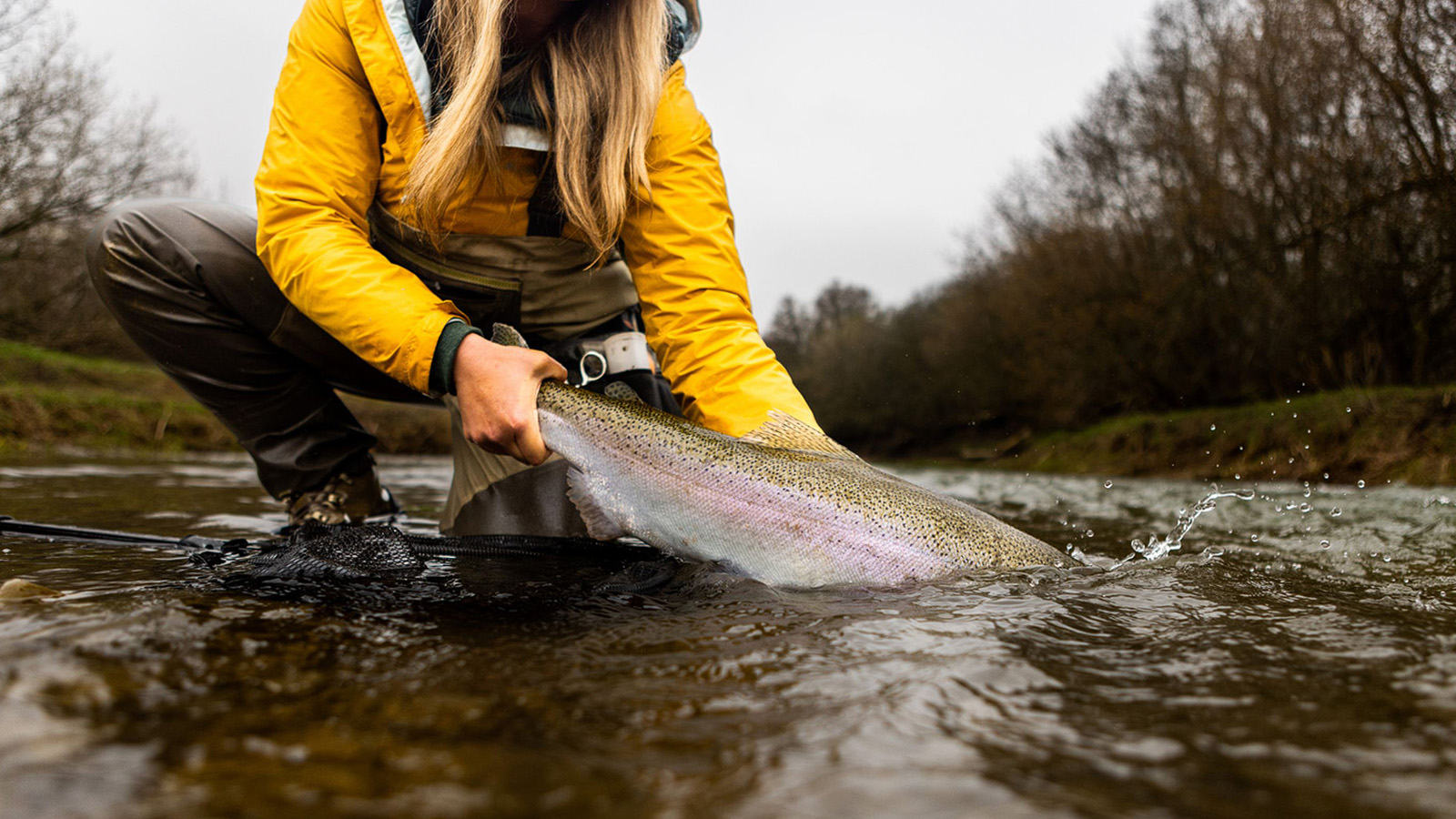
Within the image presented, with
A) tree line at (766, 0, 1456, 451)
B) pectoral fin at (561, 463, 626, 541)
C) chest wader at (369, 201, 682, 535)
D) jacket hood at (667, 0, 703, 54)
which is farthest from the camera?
tree line at (766, 0, 1456, 451)

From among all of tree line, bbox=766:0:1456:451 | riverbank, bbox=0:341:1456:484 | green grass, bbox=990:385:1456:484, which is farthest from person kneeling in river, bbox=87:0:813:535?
tree line, bbox=766:0:1456:451

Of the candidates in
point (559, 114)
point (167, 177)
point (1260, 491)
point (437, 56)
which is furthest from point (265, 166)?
point (167, 177)

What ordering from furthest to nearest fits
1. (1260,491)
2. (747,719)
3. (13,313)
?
(13,313), (1260,491), (747,719)

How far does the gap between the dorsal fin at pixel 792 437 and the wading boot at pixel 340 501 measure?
1709 mm

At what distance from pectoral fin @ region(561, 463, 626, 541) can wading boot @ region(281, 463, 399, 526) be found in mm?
1326

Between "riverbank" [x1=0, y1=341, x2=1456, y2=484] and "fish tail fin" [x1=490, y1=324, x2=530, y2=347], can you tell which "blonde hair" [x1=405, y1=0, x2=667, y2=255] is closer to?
"fish tail fin" [x1=490, y1=324, x2=530, y2=347]

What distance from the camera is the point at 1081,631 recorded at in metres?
1.90

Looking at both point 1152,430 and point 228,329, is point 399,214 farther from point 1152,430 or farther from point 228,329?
point 1152,430

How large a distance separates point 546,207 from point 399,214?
0.50m

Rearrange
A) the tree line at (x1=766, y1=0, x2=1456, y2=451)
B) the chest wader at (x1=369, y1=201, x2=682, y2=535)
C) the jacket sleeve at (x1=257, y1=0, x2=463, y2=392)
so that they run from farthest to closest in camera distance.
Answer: the tree line at (x1=766, y1=0, x2=1456, y2=451)
the chest wader at (x1=369, y1=201, x2=682, y2=535)
the jacket sleeve at (x1=257, y1=0, x2=463, y2=392)

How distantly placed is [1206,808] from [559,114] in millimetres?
2694

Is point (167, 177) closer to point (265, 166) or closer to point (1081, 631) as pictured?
point (265, 166)

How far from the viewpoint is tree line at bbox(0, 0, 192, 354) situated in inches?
681

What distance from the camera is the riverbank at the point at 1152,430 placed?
10.8 meters
